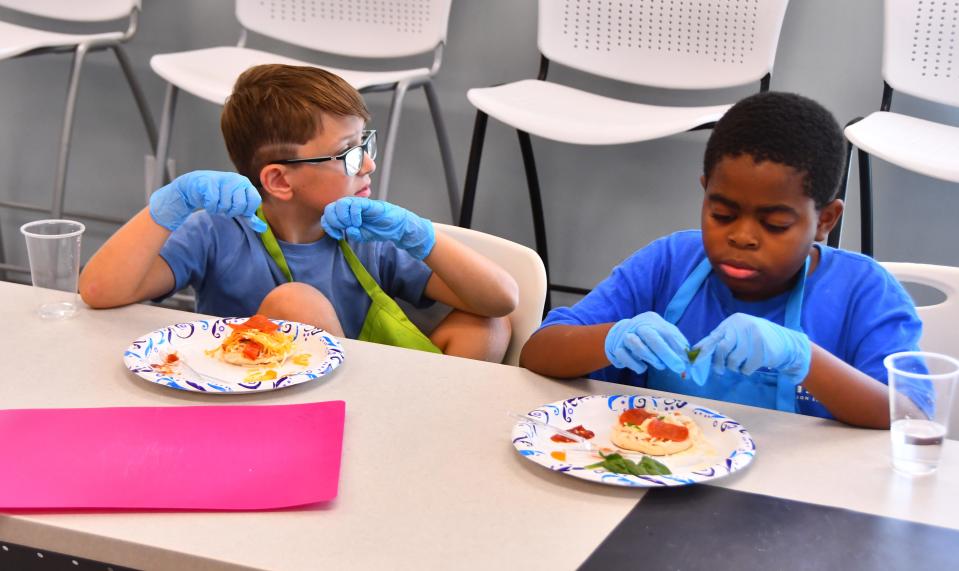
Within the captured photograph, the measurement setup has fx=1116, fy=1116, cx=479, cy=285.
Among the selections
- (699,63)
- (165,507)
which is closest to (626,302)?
(165,507)

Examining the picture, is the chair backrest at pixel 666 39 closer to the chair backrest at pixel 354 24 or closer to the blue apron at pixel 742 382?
the chair backrest at pixel 354 24

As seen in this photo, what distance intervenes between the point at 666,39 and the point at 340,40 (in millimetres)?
835

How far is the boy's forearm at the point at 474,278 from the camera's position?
4.99 feet

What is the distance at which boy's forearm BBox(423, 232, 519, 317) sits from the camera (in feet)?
4.99

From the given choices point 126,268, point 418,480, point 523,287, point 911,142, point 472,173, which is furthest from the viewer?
point 472,173

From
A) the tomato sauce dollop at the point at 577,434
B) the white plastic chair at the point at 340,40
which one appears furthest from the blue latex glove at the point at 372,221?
the white plastic chair at the point at 340,40

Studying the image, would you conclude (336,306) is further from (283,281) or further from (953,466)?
(953,466)

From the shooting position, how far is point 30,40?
107 inches

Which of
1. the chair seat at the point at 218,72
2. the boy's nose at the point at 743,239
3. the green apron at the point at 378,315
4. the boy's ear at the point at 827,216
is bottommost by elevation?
the green apron at the point at 378,315

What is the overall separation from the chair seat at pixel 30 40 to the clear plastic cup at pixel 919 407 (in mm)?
2279

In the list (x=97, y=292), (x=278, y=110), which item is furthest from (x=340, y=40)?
(x=97, y=292)

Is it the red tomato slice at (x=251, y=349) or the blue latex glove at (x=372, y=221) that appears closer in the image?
the red tomato slice at (x=251, y=349)

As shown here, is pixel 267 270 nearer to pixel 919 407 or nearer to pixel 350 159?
pixel 350 159

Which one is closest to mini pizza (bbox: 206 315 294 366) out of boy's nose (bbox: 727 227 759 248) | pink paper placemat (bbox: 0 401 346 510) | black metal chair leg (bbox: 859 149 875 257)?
pink paper placemat (bbox: 0 401 346 510)
